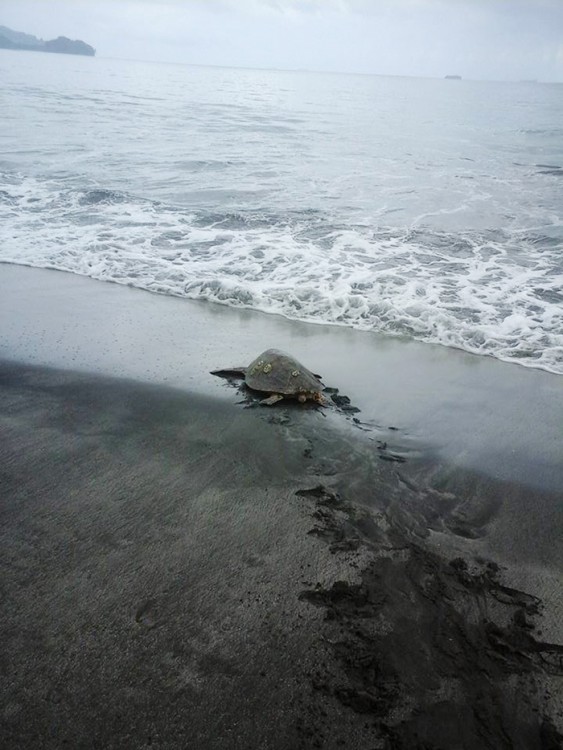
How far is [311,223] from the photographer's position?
35.4 ft

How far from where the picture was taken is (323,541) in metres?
2.97

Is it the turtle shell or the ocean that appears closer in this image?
the turtle shell

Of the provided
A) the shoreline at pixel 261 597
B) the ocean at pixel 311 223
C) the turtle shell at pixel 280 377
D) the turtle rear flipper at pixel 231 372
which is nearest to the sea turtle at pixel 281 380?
the turtle shell at pixel 280 377

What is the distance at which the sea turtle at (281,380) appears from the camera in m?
4.43

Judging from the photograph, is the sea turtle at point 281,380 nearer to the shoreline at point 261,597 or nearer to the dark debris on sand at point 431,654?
the shoreline at point 261,597

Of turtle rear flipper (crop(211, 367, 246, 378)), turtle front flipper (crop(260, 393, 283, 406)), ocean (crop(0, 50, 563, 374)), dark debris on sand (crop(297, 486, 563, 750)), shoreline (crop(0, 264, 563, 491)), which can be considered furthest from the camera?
ocean (crop(0, 50, 563, 374))

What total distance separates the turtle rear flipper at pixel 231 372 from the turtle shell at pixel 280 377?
0.50ft

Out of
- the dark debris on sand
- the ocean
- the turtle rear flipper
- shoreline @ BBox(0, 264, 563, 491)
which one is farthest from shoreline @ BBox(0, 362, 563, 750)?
the ocean

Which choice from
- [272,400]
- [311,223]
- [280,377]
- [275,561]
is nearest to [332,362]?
[280,377]

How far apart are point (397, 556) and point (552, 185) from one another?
1723 centimetres

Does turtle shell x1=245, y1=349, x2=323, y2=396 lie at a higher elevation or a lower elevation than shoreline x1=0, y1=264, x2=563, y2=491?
higher

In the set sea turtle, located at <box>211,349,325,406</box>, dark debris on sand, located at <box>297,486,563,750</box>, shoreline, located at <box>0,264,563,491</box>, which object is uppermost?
sea turtle, located at <box>211,349,325,406</box>

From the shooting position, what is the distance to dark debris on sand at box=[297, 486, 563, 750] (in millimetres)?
2049

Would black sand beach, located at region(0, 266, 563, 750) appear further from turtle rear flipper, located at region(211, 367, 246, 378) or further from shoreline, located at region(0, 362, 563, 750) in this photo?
turtle rear flipper, located at region(211, 367, 246, 378)
